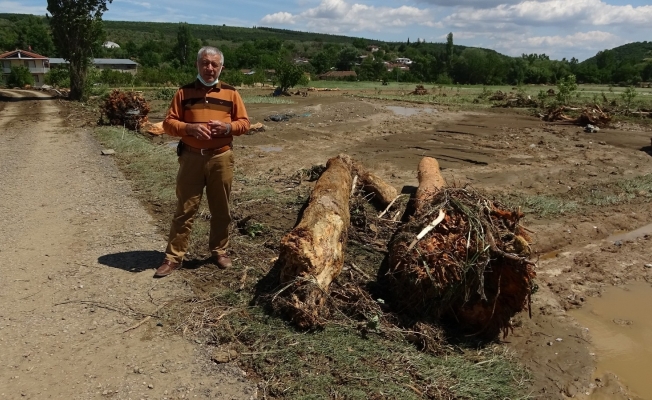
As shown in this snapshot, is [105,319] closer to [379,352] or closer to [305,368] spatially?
[305,368]

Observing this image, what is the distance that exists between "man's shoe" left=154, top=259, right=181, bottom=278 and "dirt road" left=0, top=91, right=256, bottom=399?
9 centimetres

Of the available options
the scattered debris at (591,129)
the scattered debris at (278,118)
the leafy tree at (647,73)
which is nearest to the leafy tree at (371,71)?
the leafy tree at (647,73)

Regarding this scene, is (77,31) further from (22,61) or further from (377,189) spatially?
(22,61)

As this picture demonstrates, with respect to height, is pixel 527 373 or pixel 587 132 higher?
pixel 587 132

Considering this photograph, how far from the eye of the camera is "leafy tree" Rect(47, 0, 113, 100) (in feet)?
84.2

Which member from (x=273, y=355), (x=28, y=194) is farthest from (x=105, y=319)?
(x=28, y=194)

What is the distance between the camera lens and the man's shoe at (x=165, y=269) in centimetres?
489

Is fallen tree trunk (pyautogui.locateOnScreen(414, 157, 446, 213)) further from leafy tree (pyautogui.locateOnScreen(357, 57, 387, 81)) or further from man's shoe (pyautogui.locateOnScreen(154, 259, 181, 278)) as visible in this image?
leafy tree (pyautogui.locateOnScreen(357, 57, 387, 81))

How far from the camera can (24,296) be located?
4.52m

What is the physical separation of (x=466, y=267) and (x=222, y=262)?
245cm

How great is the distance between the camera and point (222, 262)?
5.12m

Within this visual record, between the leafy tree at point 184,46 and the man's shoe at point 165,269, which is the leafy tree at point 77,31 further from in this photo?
the leafy tree at point 184,46

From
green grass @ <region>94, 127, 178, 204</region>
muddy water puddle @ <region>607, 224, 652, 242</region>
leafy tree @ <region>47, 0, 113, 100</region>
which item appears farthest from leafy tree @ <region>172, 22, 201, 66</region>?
muddy water puddle @ <region>607, 224, 652, 242</region>

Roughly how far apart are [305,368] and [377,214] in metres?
3.83
